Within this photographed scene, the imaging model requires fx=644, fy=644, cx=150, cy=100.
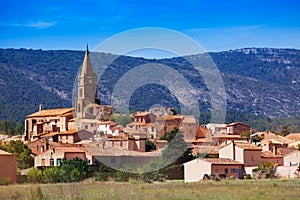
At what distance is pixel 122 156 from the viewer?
203ft

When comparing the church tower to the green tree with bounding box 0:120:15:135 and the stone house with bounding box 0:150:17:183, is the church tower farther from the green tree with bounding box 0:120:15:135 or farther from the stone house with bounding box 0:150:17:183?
the stone house with bounding box 0:150:17:183

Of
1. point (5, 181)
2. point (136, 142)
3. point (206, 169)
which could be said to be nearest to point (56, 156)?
point (136, 142)

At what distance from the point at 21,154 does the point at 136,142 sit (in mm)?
15019

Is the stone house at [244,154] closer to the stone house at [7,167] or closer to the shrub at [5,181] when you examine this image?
the stone house at [7,167]

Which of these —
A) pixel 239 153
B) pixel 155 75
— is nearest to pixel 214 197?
pixel 239 153

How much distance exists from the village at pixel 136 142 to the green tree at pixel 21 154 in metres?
1.56

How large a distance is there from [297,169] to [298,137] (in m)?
43.6

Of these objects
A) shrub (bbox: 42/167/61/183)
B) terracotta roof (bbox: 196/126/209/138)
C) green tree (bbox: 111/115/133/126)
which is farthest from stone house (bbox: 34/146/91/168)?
green tree (bbox: 111/115/133/126)

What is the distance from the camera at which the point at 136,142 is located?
2899 inches

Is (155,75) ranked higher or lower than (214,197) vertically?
higher

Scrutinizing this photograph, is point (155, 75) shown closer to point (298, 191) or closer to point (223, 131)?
point (223, 131)

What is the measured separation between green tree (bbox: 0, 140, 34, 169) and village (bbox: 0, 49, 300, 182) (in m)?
1.56

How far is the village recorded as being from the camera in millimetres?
54112

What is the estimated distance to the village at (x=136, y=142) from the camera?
178ft
